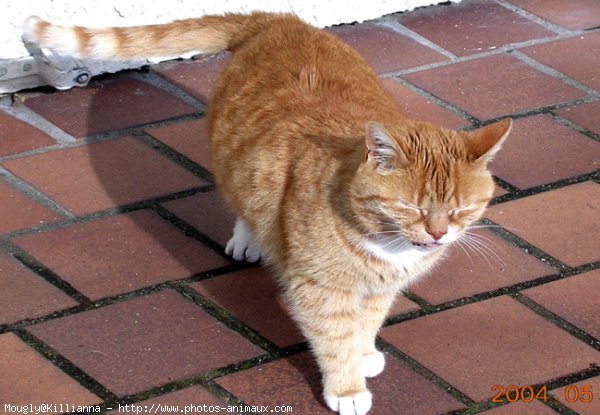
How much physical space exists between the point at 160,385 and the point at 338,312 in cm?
47

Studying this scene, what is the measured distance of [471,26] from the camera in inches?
170

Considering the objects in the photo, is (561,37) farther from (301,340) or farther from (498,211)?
(301,340)

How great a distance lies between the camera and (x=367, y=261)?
2.46 meters

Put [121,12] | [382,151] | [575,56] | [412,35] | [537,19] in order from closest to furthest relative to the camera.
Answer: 1. [382,151]
2. [121,12]
3. [575,56]
4. [412,35]
5. [537,19]

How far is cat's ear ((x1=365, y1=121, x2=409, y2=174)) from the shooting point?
7.49 feet

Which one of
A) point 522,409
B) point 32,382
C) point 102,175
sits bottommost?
point 522,409

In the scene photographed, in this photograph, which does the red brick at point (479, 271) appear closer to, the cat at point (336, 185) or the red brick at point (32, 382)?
the cat at point (336, 185)

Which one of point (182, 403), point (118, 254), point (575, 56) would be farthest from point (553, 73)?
point (182, 403)

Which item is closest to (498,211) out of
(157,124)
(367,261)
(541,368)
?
(541,368)

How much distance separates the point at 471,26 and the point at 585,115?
777mm

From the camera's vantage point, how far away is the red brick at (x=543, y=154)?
11.2 feet

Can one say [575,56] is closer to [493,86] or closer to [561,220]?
[493,86]

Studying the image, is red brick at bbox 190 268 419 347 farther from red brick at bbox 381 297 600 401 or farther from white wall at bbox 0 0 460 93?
white wall at bbox 0 0 460 93

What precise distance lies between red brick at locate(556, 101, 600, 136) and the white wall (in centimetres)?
96
